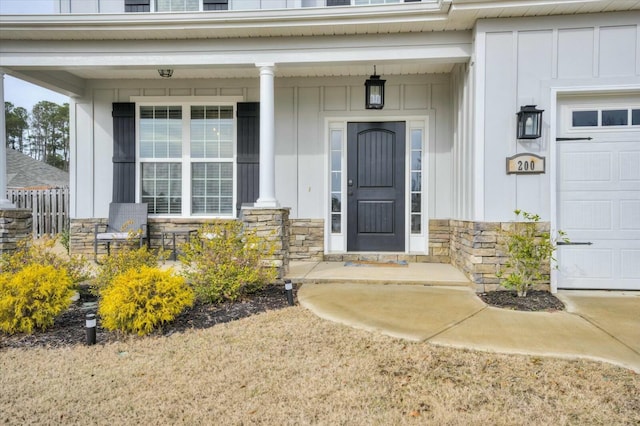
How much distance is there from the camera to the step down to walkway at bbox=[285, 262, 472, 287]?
4.36m

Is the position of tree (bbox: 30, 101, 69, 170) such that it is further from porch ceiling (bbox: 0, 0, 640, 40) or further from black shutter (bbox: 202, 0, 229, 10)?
porch ceiling (bbox: 0, 0, 640, 40)

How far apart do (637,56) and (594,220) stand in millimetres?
1676

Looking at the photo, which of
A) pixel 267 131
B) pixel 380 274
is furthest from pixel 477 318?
pixel 267 131

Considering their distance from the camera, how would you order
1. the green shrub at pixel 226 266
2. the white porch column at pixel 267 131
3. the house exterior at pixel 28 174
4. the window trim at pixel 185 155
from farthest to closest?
the house exterior at pixel 28 174
the window trim at pixel 185 155
the white porch column at pixel 267 131
the green shrub at pixel 226 266

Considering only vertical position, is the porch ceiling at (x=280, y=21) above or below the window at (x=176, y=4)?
below

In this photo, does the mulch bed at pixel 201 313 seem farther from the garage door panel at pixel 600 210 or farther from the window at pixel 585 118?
the window at pixel 585 118

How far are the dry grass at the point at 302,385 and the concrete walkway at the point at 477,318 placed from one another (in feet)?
0.66

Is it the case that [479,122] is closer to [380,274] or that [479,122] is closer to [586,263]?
[586,263]

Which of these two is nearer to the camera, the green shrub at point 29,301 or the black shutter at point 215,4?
the green shrub at point 29,301

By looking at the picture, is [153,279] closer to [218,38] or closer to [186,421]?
[186,421]

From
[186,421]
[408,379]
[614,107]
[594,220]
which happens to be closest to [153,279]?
[186,421]

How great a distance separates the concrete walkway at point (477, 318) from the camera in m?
2.67

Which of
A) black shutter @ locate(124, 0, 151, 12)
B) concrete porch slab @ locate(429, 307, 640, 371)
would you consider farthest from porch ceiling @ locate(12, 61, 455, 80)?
concrete porch slab @ locate(429, 307, 640, 371)

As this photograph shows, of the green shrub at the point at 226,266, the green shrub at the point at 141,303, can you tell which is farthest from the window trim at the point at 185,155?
the green shrub at the point at 141,303
